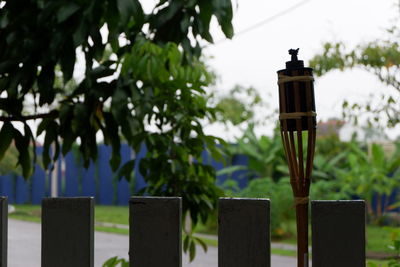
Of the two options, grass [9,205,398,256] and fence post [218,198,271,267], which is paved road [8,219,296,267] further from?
fence post [218,198,271,267]

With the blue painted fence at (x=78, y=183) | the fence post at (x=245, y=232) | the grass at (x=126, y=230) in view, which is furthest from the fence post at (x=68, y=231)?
the blue painted fence at (x=78, y=183)

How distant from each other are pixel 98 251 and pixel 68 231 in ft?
23.4

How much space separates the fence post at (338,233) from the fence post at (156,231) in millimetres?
284

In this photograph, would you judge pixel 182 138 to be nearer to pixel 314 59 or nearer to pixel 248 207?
pixel 248 207

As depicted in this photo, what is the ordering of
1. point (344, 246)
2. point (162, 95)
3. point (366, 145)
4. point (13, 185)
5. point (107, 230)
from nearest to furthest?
point (344, 246), point (162, 95), point (107, 230), point (366, 145), point (13, 185)

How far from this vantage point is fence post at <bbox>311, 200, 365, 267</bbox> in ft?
4.09

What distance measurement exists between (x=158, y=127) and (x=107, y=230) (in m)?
8.83

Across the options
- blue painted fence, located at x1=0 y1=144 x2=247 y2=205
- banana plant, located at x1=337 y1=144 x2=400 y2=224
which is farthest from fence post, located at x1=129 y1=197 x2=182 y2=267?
blue painted fence, located at x1=0 y1=144 x2=247 y2=205

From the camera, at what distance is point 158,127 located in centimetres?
237

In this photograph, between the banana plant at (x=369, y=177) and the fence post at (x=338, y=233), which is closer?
the fence post at (x=338, y=233)

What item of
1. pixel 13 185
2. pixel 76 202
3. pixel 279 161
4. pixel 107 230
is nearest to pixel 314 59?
pixel 279 161

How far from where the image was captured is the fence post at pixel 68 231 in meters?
1.42

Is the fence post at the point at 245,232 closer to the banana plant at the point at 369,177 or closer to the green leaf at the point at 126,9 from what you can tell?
the green leaf at the point at 126,9

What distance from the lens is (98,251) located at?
329 inches
